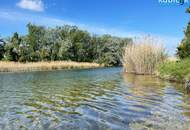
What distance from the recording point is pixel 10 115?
8148 mm

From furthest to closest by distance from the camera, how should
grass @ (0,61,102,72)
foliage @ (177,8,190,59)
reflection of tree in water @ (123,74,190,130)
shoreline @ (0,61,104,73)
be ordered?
grass @ (0,61,102,72), shoreline @ (0,61,104,73), foliage @ (177,8,190,59), reflection of tree in water @ (123,74,190,130)

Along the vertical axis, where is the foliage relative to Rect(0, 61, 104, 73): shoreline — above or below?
above

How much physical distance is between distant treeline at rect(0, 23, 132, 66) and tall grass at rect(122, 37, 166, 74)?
833 inches

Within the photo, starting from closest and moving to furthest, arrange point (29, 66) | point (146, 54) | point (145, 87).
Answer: point (145, 87), point (146, 54), point (29, 66)

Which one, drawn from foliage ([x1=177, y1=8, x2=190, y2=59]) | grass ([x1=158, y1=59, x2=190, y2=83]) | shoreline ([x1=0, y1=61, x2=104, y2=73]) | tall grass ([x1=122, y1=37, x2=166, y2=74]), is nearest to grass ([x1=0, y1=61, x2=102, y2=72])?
shoreline ([x1=0, y1=61, x2=104, y2=73])

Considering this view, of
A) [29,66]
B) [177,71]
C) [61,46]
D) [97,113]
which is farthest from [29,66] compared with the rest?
[97,113]

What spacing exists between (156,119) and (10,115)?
3605mm

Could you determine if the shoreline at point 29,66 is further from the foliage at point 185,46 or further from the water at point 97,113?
the water at point 97,113

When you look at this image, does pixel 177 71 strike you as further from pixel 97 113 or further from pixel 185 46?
pixel 97 113

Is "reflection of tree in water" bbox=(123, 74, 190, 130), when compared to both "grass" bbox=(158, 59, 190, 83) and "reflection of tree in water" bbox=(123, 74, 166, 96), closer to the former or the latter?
"reflection of tree in water" bbox=(123, 74, 166, 96)

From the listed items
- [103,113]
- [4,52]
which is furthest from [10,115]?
[4,52]

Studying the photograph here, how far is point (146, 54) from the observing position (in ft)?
85.8

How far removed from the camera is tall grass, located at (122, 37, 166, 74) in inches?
1029

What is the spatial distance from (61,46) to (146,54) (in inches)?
1360
